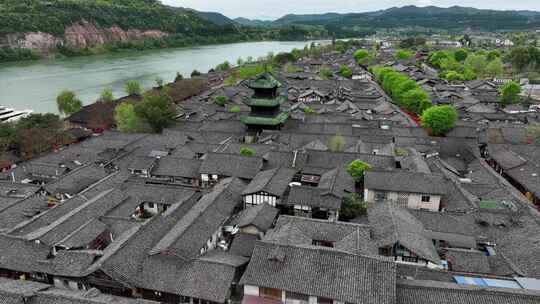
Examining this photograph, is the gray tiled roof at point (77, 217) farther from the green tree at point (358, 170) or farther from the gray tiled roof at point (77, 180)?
the green tree at point (358, 170)

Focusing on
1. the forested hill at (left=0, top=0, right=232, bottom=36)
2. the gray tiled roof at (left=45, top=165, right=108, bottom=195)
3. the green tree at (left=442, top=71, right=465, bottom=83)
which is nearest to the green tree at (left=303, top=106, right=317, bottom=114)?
the gray tiled roof at (left=45, top=165, right=108, bottom=195)

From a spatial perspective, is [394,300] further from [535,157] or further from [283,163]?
[535,157]

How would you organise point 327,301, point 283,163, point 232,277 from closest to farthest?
1. point 327,301
2. point 232,277
3. point 283,163

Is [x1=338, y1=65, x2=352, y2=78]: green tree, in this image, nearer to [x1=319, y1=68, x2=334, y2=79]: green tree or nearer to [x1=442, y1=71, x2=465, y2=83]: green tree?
[x1=319, y1=68, x2=334, y2=79]: green tree

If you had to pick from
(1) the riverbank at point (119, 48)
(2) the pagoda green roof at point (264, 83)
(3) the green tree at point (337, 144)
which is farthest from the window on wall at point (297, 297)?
(1) the riverbank at point (119, 48)

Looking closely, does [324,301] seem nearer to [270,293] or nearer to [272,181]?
[270,293]

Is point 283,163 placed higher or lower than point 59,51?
lower

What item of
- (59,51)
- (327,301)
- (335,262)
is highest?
(59,51)

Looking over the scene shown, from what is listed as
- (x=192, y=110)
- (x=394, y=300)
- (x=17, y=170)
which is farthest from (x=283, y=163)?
(x=192, y=110)
